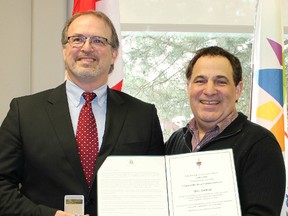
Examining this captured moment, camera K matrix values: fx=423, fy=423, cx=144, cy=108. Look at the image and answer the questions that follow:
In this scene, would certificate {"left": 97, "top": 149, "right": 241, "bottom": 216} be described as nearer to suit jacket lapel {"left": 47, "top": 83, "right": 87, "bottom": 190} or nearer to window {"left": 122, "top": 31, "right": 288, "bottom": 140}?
suit jacket lapel {"left": 47, "top": 83, "right": 87, "bottom": 190}

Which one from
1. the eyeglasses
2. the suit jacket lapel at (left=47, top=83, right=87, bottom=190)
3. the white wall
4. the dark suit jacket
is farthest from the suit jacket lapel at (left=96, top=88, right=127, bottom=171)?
the white wall

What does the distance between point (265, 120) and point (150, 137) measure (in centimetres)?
166

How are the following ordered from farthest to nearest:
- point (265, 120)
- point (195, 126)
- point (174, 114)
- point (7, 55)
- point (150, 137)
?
point (174, 114) < point (7, 55) < point (265, 120) < point (195, 126) < point (150, 137)

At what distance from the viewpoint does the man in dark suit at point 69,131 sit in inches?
77.5

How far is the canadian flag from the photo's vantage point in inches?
140

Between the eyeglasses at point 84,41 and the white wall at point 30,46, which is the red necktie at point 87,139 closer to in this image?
the eyeglasses at point 84,41

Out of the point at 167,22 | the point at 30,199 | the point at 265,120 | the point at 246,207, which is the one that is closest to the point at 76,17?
the point at 30,199

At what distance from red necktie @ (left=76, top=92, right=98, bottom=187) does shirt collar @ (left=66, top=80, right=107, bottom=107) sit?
47mm

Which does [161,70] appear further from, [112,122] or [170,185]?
[170,185]

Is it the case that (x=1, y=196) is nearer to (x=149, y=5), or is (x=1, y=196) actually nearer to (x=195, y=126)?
(x=195, y=126)

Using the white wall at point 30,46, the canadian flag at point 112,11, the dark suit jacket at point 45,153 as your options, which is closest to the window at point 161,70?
the white wall at point 30,46

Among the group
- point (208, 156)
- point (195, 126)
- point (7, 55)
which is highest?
point (7, 55)

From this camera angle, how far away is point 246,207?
77.1 inches

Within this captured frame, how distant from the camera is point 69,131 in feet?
6.70
